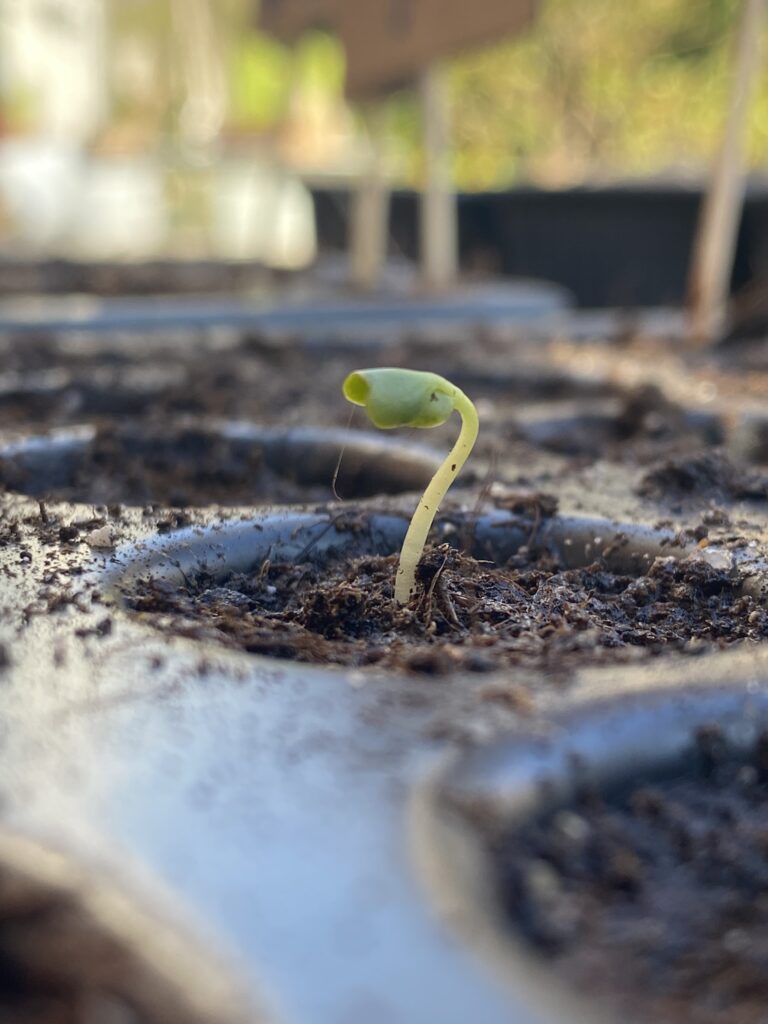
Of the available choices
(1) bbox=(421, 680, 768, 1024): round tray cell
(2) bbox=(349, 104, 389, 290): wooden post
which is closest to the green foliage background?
(2) bbox=(349, 104, 389, 290): wooden post

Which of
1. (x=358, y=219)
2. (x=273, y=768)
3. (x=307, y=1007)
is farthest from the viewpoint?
(x=358, y=219)

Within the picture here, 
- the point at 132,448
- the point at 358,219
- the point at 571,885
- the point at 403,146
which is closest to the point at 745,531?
the point at 571,885

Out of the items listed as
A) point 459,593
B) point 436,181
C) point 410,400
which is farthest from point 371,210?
point 410,400

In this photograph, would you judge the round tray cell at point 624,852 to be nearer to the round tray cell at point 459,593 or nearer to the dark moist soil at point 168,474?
the round tray cell at point 459,593

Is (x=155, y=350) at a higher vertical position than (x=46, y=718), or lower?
lower

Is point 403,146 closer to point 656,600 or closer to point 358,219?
point 358,219

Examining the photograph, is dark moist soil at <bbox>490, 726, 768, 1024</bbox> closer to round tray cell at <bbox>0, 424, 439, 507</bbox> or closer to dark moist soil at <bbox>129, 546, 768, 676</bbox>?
dark moist soil at <bbox>129, 546, 768, 676</bbox>

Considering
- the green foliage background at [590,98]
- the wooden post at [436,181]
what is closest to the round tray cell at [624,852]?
the wooden post at [436,181]
